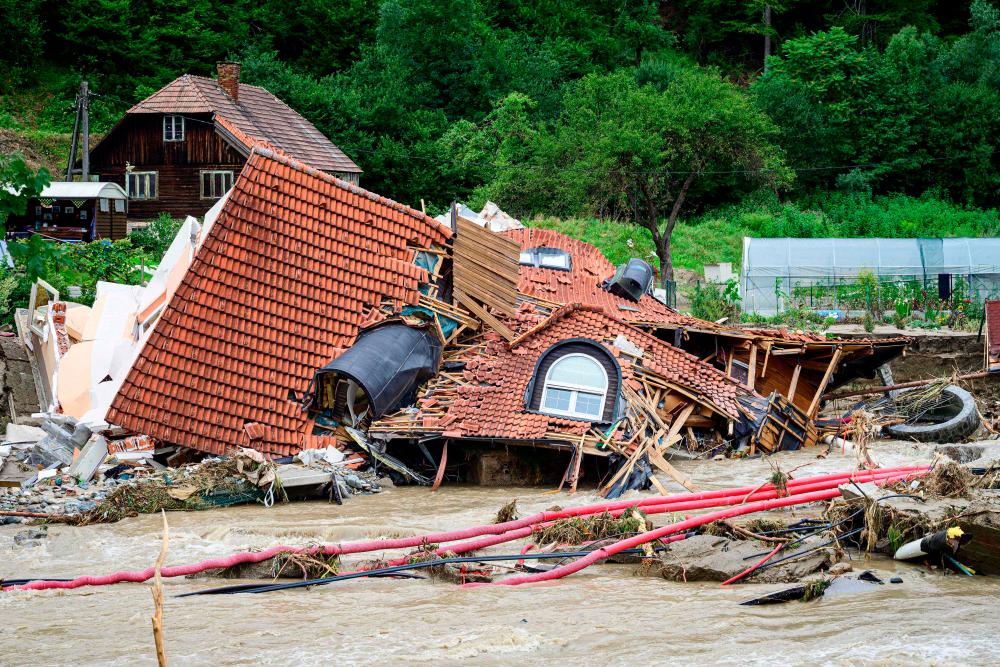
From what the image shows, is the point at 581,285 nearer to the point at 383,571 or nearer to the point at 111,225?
the point at 383,571

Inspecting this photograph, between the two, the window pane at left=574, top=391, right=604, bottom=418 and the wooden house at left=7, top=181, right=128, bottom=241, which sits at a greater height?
the wooden house at left=7, top=181, right=128, bottom=241

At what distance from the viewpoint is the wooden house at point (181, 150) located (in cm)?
4262

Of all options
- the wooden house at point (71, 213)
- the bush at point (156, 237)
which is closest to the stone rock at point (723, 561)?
the bush at point (156, 237)

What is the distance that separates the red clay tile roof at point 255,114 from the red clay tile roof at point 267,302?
2133 centimetres

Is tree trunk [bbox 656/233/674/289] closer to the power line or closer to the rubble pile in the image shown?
the power line

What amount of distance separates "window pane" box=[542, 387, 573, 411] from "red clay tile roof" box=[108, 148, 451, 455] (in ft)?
12.4

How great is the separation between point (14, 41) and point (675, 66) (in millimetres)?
32673

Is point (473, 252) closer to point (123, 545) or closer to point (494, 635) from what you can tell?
point (123, 545)

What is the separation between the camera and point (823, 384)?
22.0 metres

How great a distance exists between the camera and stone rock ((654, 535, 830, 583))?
10.7 meters

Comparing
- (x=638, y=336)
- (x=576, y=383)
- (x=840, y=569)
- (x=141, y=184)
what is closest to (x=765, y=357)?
(x=638, y=336)

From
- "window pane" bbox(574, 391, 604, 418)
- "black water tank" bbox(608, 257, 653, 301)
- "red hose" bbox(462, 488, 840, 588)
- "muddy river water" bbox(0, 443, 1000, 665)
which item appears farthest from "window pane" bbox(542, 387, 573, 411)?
"black water tank" bbox(608, 257, 653, 301)

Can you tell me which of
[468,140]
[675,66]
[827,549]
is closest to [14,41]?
[468,140]

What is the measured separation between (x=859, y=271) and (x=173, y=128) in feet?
84.2
